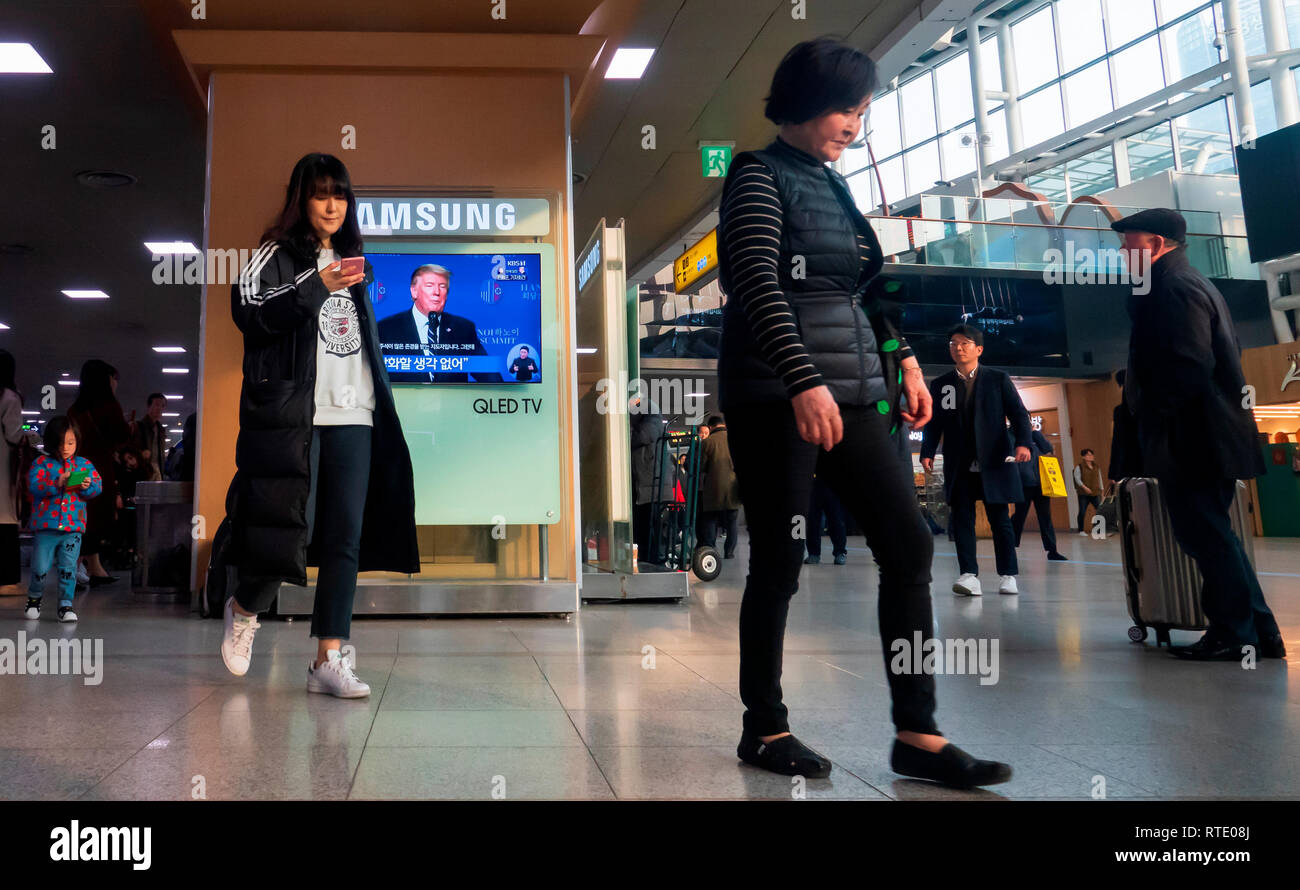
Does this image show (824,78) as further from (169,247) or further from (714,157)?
(169,247)

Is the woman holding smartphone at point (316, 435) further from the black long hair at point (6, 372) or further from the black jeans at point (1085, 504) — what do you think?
the black jeans at point (1085, 504)

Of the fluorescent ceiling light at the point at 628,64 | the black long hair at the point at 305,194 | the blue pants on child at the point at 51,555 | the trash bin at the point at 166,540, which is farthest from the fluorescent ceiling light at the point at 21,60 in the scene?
the black long hair at the point at 305,194

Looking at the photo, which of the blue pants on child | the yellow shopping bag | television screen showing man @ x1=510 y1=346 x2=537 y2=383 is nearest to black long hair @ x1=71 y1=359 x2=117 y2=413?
the blue pants on child

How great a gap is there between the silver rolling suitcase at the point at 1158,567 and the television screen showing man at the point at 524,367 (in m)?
3.28

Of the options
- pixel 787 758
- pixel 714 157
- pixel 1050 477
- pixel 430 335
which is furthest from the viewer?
pixel 1050 477

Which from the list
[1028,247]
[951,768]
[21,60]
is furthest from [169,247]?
[1028,247]

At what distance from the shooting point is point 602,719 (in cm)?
276

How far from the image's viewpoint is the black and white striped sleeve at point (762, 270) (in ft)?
6.73

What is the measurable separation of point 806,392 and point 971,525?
496cm

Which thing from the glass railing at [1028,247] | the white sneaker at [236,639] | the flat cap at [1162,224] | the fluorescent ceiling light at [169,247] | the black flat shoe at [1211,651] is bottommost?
the black flat shoe at [1211,651]

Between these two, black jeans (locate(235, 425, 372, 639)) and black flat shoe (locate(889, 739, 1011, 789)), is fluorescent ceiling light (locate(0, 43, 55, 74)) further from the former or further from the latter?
black flat shoe (locate(889, 739, 1011, 789))

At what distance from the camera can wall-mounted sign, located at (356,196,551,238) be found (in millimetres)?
5887
